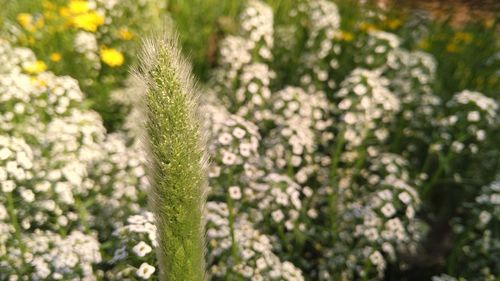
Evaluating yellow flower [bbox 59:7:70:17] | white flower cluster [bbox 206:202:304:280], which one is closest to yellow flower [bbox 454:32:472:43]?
white flower cluster [bbox 206:202:304:280]

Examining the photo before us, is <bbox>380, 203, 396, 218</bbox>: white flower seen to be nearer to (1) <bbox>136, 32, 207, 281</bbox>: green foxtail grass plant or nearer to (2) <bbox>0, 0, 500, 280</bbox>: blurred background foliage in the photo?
(2) <bbox>0, 0, 500, 280</bbox>: blurred background foliage

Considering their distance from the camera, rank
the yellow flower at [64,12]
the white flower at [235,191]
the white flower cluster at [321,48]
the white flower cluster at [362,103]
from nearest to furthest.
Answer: the white flower at [235,191] < the white flower cluster at [362,103] < the white flower cluster at [321,48] < the yellow flower at [64,12]

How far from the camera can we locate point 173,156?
4.19 feet

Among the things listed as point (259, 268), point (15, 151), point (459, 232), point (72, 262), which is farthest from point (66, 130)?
point (459, 232)

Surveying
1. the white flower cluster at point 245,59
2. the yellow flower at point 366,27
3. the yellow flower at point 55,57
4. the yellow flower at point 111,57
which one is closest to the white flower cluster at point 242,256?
the white flower cluster at point 245,59

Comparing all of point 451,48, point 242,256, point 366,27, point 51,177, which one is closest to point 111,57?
point 51,177

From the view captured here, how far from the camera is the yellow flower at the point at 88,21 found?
13.6 feet

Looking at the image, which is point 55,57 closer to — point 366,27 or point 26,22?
point 26,22

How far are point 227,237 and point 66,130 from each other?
105 centimetres

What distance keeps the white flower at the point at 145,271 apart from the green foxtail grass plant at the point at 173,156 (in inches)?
27.6

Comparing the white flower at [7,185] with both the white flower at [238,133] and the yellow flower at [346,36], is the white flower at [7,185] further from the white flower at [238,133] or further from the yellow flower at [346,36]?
the yellow flower at [346,36]

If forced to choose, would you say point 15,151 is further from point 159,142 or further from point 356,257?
point 356,257

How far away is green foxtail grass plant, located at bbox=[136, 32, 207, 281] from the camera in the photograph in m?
1.26

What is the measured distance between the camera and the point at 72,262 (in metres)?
2.28
